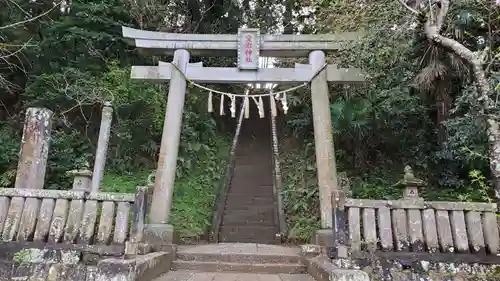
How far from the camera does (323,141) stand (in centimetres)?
748

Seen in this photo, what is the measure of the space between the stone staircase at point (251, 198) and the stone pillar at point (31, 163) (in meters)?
4.41

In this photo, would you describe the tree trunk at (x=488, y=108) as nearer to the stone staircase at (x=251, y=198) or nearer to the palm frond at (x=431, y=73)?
the palm frond at (x=431, y=73)

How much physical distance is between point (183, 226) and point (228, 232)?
41.9 inches

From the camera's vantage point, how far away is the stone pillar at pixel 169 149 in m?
6.91

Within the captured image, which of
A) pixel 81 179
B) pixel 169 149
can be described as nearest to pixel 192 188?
pixel 169 149

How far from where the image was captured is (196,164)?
11930mm

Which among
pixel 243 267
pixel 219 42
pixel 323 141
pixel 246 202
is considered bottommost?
pixel 243 267

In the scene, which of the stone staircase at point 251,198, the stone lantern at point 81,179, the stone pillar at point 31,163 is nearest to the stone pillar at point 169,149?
the stone lantern at point 81,179

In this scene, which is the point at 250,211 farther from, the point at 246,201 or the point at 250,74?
the point at 250,74

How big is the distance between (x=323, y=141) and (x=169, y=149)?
302 centimetres

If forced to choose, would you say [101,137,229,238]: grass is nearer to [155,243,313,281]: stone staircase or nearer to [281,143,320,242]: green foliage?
[281,143,320,242]: green foliage

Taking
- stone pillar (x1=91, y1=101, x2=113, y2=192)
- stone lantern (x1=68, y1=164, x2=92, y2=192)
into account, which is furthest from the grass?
stone lantern (x1=68, y1=164, x2=92, y2=192)

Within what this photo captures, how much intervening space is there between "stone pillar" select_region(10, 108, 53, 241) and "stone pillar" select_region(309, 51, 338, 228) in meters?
4.67

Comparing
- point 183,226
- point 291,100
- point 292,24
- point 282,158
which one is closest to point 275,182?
point 282,158
